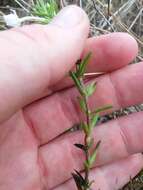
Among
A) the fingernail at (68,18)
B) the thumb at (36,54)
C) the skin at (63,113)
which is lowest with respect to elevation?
the skin at (63,113)

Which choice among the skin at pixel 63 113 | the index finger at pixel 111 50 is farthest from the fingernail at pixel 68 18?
the index finger at pixel 111 50

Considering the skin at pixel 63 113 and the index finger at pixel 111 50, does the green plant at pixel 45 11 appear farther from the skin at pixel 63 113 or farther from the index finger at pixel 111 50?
the index finger at pixel 111 50

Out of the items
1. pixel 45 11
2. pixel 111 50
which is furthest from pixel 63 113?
pixel 45 11

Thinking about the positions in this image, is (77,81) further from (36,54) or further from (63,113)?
(63,113)

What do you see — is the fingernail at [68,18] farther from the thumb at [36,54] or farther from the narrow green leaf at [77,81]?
the narrow green leaf at [77,81]

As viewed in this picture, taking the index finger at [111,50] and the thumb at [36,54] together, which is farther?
the index finger at [111,50]

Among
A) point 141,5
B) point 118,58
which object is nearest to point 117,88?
point 118,58

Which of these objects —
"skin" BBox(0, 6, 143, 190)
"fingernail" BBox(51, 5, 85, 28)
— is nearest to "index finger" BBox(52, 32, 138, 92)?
"skin" BBox(0, 6, 143, 190)

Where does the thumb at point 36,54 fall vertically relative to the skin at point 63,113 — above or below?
above
